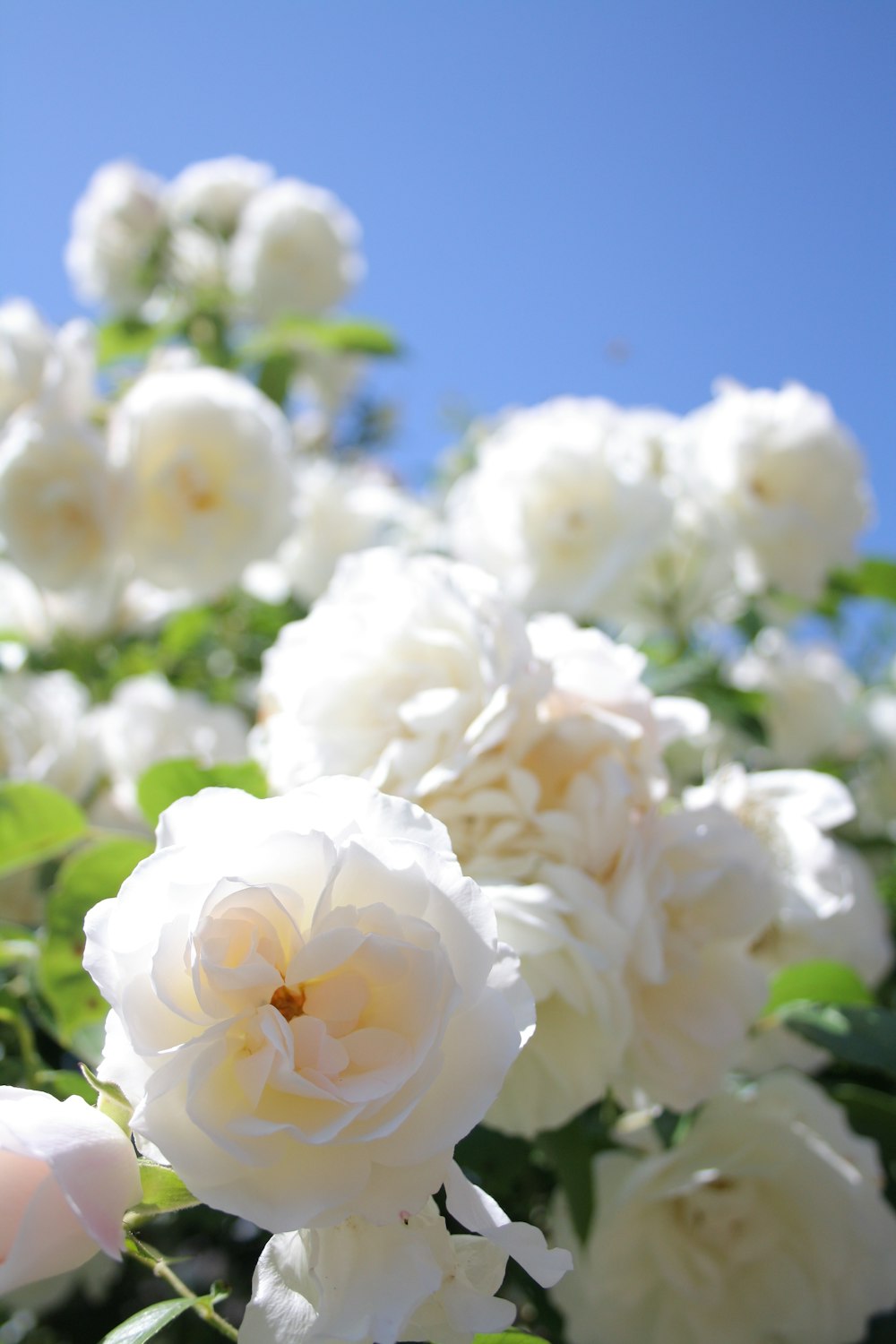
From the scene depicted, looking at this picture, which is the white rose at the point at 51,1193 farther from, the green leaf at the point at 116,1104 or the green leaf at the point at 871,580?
the green leaf at the point at 871,580

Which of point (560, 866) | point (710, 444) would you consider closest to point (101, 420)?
point (710, 444)

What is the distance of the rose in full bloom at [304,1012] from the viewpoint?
299mm

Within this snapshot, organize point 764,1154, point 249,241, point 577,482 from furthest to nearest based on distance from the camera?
point 249,241 < point 577,482 < point 764,1154

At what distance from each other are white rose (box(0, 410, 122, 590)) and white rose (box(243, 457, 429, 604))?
32 centimetres

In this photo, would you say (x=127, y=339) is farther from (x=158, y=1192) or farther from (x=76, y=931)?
(x=158, y=1192)

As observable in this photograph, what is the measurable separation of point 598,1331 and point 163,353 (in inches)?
38.3

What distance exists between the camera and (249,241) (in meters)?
1.60

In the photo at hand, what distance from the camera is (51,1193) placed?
0.29 m

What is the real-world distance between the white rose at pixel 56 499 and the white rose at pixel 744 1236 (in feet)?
2.07

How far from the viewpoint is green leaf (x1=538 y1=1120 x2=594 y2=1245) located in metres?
0.58

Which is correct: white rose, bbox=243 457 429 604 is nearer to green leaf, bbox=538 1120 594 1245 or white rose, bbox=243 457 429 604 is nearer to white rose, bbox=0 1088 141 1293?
green leaf, bbox=538 1120 594 1245

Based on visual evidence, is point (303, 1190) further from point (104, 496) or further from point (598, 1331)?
point (104, 496)

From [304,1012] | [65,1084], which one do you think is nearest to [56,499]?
[65,1084]

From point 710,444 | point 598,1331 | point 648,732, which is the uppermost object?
point 710,444
